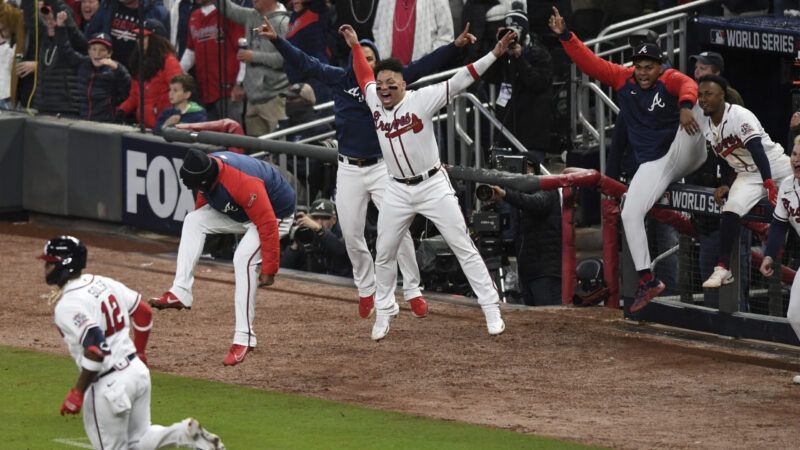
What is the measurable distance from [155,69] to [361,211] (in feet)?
17.5

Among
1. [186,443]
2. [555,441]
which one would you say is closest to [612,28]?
[555,441]

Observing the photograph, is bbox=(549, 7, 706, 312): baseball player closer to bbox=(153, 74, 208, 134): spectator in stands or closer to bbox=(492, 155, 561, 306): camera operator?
bbox=(492, 155, 561, 306): camera operator

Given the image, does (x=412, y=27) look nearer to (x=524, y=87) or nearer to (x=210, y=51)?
(x=524, y=87)

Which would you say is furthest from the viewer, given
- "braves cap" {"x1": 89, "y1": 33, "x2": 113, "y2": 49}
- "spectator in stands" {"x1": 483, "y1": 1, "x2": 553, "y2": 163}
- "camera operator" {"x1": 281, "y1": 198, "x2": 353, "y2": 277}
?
"braves cap" {"x1": 89, "y1": 33, "x2": 113, "y2": 49}

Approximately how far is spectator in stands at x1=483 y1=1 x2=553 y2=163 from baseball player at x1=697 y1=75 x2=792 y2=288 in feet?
7.91

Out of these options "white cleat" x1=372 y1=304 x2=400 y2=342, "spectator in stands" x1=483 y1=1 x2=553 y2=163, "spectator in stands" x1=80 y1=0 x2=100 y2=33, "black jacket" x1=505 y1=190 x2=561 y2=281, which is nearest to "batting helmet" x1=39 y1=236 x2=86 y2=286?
"white cleat" x1=372 y1=304 x2=400 y2=342

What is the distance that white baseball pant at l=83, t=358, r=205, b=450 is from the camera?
8414 millimetres

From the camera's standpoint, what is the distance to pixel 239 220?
40.5 ft

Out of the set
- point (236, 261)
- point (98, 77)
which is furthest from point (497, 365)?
point (98, 77)

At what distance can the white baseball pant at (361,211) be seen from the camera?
13125mm

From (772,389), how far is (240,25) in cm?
781

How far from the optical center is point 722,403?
11211 millimetres

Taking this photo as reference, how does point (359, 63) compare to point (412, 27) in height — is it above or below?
below

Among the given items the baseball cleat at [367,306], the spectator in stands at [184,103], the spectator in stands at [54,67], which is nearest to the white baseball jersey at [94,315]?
the baseball cleat at [367,306]
